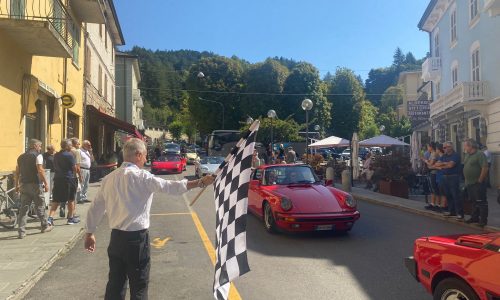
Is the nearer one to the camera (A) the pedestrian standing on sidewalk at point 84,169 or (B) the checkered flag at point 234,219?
(B) the checkered flag at point 234,219

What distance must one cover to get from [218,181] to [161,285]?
7.17 ft

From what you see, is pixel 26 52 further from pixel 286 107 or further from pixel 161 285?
pixel 286 107

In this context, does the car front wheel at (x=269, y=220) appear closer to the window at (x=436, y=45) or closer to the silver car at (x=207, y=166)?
the silver car at (x=207, y=166)

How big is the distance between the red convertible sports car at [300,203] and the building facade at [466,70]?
30.8ft

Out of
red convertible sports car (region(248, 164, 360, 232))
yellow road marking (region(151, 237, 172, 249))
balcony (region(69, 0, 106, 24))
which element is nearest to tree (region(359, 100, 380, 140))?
balcony (region(69, 0, 106, 24))

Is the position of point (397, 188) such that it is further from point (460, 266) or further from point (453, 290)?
point (460, 266)

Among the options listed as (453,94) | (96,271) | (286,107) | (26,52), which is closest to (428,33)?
(453,94)

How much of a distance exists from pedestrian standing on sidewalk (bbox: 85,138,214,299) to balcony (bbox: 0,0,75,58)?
7.99 m

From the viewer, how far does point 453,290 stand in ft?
12.4

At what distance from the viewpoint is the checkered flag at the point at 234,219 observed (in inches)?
146

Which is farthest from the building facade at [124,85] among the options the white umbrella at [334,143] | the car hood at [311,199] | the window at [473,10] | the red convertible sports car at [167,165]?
the car hood at [311,199]

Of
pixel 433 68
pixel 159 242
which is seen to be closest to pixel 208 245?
pixel 159 242

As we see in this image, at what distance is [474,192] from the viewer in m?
9.45

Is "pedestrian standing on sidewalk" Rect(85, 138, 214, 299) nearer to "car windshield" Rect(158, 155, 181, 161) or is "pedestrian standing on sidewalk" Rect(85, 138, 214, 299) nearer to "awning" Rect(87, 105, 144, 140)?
"awning" Rect(87, 105, 144, 140)
